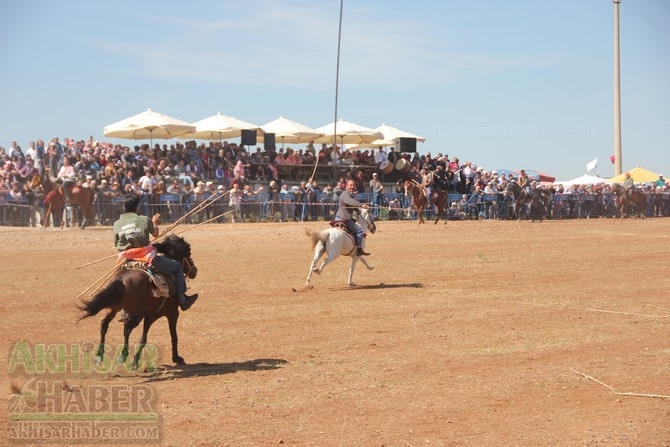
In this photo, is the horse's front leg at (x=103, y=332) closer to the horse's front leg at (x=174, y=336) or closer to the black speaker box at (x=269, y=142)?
the horse's front leg at (x=174, y=336)

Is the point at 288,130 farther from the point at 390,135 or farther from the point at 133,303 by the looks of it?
the point at 133,303

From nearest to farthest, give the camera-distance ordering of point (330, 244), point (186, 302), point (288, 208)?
point (186, 302), point (330, 244), point (288, 208)

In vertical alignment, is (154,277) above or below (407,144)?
below

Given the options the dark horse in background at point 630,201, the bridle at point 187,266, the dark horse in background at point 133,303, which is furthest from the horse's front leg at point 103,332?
the dark horse in background at point 630,201

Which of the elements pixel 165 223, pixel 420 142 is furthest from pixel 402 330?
pixel 420 142

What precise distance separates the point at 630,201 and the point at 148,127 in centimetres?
2450

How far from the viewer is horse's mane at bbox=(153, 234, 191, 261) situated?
1195cm

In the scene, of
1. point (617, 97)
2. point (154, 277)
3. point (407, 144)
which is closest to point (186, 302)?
point (154, 277)

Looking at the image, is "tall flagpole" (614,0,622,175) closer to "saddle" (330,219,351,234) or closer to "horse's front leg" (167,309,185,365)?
"saddle" (330,219,351,234)

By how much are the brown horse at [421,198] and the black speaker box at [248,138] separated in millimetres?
7438

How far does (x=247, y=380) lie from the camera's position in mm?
10828

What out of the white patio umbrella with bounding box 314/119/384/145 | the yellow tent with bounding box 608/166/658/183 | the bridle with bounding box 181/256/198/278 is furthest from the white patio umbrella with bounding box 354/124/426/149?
the bridle with bounding box 181/256/198/278

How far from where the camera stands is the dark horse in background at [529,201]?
4094cm

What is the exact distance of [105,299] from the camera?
34.6ft
